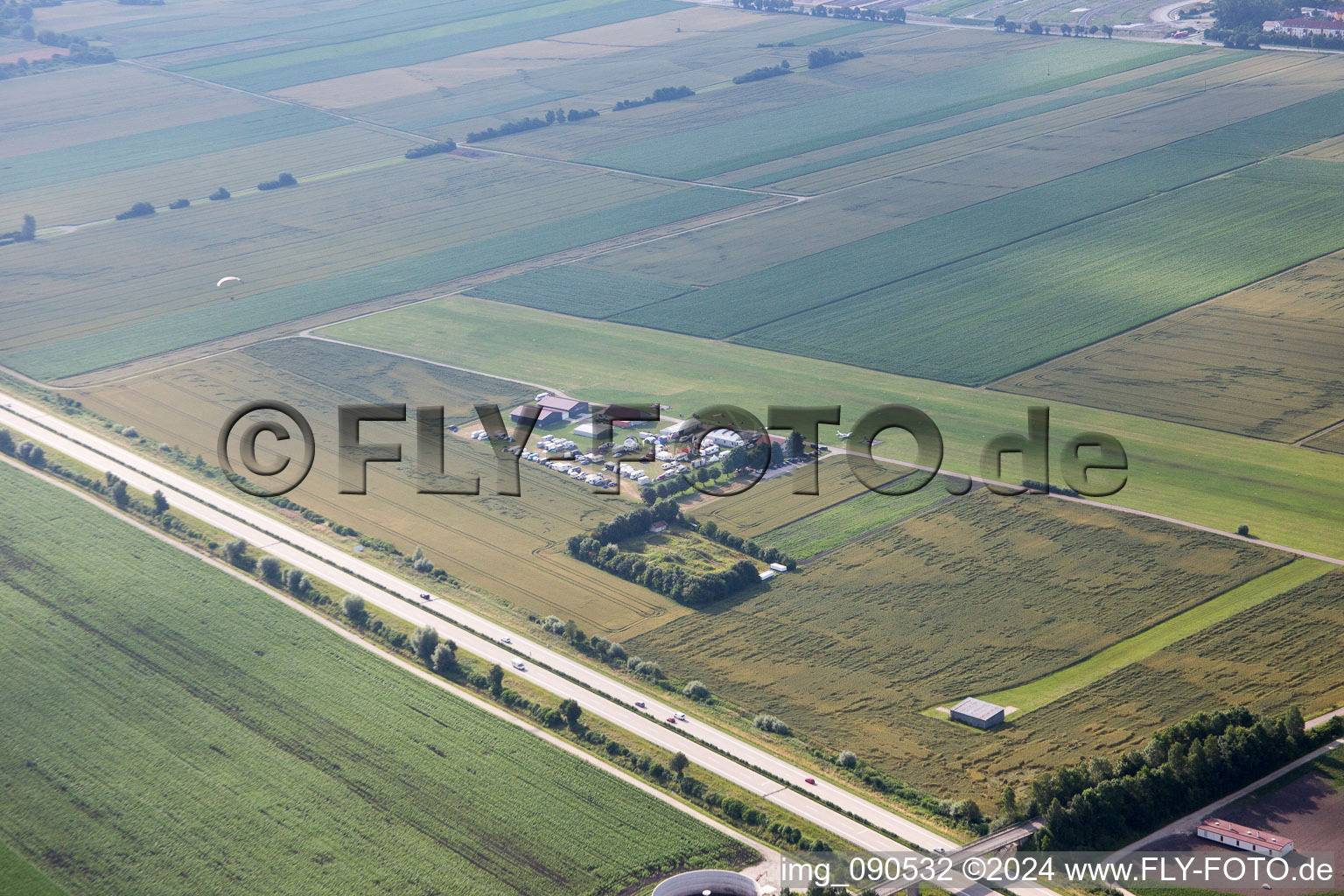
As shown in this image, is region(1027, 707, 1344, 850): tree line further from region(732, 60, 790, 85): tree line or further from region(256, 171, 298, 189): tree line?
region(732, 60, 790, 85): tree line

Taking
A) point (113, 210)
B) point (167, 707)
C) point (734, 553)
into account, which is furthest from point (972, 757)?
point (113, 210)

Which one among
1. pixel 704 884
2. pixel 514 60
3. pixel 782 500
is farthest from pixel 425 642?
pixel 514 60

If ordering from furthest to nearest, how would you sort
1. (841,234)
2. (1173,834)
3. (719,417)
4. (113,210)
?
(113,210), (841,234), (719,417), (1173,834)

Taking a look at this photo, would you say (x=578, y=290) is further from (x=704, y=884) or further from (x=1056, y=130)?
(x=704, y=884)

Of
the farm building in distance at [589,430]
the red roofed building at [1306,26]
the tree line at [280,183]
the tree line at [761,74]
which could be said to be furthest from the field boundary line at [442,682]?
the red roofed building at [1306,26]

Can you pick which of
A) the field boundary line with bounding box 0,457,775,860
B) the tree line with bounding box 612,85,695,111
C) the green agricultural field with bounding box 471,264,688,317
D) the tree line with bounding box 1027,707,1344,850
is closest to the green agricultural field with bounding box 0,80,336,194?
the tree line with bounding box 612,85,695,111

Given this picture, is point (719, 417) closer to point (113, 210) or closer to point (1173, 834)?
point (1173, 834)
